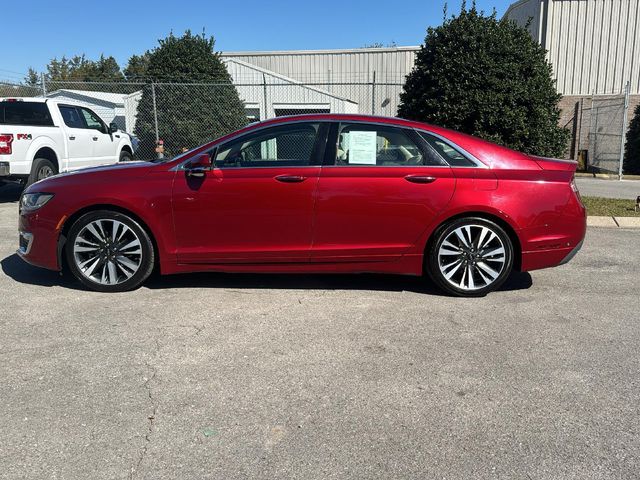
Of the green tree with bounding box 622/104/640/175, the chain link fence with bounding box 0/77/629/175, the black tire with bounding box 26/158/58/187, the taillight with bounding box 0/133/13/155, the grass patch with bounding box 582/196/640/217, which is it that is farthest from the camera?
the green tree with bounding box 622/104/640/175

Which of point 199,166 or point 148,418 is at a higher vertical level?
point 199,166

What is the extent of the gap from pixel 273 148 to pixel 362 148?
0.81 meters

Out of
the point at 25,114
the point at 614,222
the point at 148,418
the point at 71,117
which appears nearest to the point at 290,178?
the point at 148,418

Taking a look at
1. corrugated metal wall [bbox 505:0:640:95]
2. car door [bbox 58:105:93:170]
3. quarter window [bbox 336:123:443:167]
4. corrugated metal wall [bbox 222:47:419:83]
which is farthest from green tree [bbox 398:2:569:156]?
corrugated metal wall [bbox 222:47:419:83]

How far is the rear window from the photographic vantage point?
10547 millimetres

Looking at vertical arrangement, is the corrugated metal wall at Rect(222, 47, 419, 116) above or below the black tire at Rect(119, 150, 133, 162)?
above

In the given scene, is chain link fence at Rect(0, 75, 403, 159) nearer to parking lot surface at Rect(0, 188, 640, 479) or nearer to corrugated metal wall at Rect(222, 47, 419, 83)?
corrugated metal wall at Rect(222, 47, 419, 83)

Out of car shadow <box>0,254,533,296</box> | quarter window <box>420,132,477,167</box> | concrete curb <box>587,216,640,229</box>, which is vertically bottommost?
car shadow <box>0,254,533,296</box>

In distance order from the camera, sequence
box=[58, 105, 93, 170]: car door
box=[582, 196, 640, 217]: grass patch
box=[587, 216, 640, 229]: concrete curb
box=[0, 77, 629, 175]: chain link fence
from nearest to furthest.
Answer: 1. box=[587, 216, 640, 229]: concrete curb
2. box=[582, 196, 640, 217]: grass patch
3. box=[58, 105, 93, 170]: car door
4. box=[0, 77, 629, 175]: chain link fence

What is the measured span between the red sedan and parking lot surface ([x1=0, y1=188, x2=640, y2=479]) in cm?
33

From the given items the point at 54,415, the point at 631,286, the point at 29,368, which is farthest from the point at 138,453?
the point at 631,286

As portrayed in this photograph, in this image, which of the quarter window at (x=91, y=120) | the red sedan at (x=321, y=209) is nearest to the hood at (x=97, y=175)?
the red sedan at (x=321, y=209)

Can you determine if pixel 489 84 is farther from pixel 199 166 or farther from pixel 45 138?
pixel 45 138

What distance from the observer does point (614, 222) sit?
27.5ft
